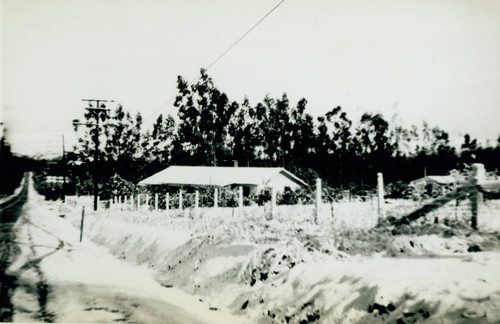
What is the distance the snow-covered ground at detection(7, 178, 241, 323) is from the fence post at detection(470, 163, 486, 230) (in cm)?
392

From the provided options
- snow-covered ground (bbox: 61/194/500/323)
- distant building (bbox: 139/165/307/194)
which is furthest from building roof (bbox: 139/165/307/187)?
snow-covered ground (bbox: 61/194/500/323)

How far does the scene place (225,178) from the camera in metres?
46.8

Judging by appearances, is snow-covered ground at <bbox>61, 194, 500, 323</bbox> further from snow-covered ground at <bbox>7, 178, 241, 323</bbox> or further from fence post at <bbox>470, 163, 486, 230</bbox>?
snow-covered ground at <bbox>7, 178, 241, 323</bbox>

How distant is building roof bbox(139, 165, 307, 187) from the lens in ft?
151

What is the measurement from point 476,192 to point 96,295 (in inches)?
262

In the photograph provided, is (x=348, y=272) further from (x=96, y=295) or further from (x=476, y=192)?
(x=96, y=295)

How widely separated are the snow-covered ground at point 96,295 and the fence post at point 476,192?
3918 millimetres

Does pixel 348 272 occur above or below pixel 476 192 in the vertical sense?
below

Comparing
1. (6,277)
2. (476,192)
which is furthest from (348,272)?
(6,277)

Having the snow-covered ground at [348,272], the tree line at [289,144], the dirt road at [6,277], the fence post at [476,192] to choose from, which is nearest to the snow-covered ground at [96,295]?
the dirt road at [6,277]

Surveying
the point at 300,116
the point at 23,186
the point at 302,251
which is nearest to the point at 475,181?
the point at 302,251

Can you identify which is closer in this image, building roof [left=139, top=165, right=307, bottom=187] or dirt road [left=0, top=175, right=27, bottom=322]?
dirt road [left=0, top=175, right=27, bottom=322]

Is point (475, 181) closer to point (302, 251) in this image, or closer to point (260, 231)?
point (302, 251)

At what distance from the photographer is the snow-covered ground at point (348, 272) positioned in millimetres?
4566
